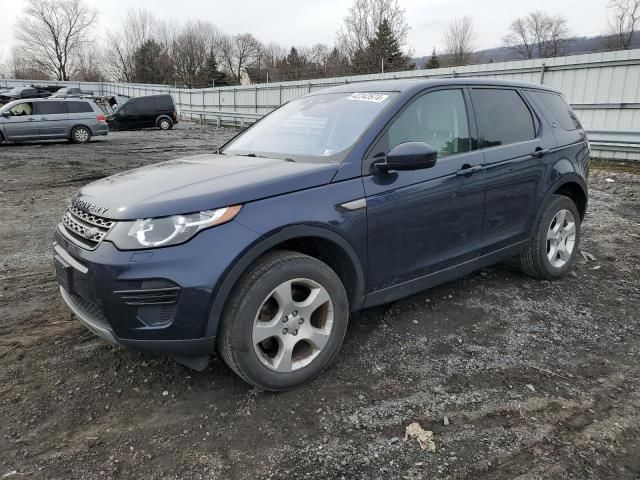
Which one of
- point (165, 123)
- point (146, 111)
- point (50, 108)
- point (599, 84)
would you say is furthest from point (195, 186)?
point (165, 123)

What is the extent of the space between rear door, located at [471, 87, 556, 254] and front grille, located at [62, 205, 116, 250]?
2685mm

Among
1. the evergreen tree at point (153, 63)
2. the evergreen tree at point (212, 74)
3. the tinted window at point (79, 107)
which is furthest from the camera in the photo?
the evergreen tree at point (153, 63)

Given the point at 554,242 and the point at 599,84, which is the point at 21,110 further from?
the point at 554,242

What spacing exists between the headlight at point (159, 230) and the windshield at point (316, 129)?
0.94 meters

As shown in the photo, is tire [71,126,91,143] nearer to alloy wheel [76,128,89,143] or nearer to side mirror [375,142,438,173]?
alloy wheel [76,128,89,143]

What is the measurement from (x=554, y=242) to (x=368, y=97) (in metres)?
2.30

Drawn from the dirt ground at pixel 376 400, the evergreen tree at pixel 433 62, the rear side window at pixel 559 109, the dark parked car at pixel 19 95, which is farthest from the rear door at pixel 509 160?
the evergreen tree at pixel 433 62

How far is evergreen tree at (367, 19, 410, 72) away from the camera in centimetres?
4422

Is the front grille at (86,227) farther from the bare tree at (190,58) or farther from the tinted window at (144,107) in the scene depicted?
the bare tree at (190,58)

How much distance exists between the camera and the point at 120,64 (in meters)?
74.4

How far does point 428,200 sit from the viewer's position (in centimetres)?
333

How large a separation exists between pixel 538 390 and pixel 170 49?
76.3m

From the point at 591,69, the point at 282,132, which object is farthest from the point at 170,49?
the point at 282,132

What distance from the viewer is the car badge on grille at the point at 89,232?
2640 millimetres
